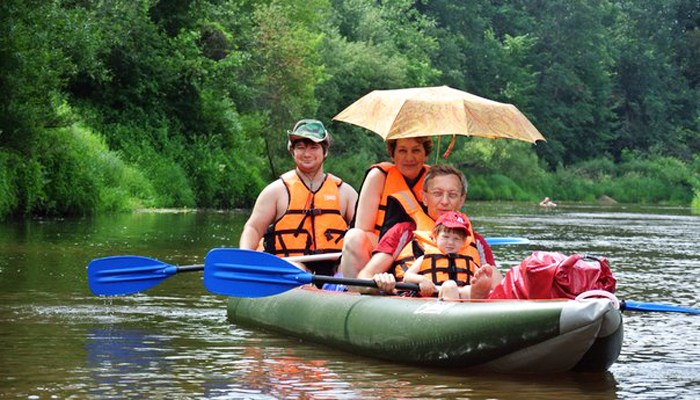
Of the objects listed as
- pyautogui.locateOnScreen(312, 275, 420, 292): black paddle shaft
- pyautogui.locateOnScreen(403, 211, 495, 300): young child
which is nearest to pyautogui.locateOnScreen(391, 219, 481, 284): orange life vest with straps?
pyautogui.locateOnScreen(403, 211, 495, 300): young child

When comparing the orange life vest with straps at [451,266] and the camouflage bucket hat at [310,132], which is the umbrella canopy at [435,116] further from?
the orange life vest with straps at [451,266]

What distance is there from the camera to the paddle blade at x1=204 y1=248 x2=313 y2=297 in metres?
8.61

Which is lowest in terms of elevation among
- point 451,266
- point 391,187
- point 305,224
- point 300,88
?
point 451,266

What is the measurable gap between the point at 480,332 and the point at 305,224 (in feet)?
9.10

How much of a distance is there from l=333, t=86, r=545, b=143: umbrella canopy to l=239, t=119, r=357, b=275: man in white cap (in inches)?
35.5

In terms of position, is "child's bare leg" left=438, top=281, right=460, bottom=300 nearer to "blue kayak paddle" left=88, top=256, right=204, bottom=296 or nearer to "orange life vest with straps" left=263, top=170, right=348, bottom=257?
"orange life vest with straps" left=263, top=170, right=348, bottom=257

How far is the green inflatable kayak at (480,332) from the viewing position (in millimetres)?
6941

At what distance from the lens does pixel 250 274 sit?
8.71 metres

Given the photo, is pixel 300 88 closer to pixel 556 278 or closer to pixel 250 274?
pixel 250 274

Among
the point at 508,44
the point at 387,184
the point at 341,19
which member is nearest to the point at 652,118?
the point at 508,44

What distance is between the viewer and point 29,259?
14.1 metres

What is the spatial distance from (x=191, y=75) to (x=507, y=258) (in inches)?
603

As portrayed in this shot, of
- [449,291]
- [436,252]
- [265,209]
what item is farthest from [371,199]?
[449,291]

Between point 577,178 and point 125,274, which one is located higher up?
point 577,178
